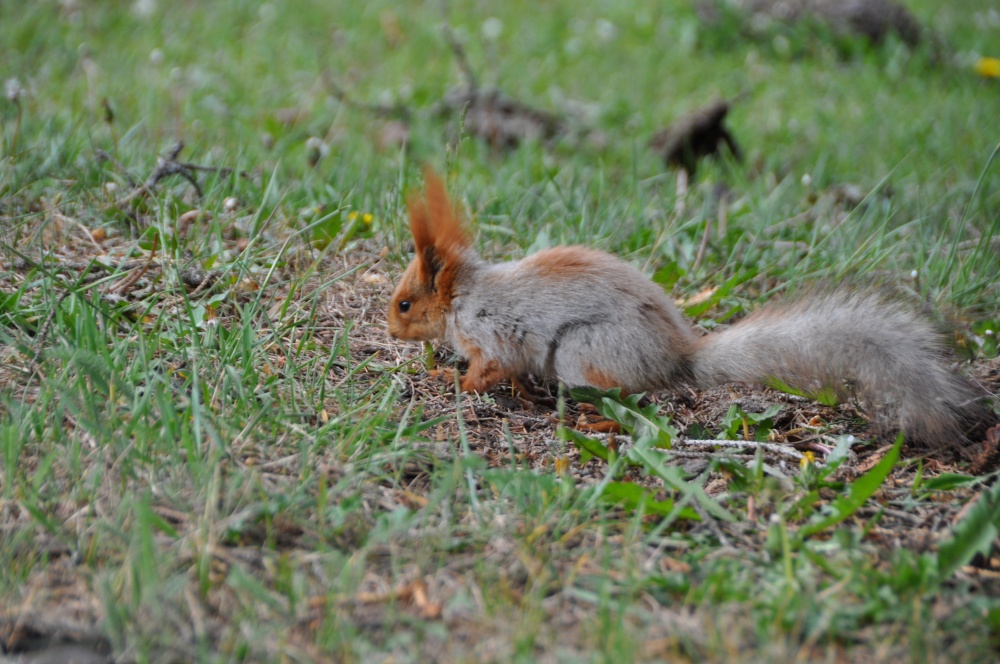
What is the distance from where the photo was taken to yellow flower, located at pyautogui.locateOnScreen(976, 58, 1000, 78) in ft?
23.8

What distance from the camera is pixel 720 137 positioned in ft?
18.6

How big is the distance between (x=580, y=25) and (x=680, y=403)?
5903 mm

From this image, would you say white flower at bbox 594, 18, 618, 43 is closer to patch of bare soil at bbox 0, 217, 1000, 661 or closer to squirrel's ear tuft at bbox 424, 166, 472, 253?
squirrel's ear tuft at bbox 424, 166, 472, 253

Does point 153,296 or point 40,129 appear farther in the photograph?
point 40,129

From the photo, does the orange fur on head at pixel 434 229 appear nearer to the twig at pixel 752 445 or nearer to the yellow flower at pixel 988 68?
the twig at pixel 752 445

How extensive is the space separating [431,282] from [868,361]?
148 cm

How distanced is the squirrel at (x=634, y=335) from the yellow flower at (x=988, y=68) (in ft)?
18.8

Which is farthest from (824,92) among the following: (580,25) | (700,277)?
(700,277)

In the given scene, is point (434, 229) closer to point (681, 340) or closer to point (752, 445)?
point (681, 340)

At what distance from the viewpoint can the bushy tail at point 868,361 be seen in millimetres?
2449

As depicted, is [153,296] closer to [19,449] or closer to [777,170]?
[19,449]

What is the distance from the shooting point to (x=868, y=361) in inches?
98.7

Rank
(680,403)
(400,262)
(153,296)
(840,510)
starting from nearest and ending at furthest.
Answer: (840,510), (153,296), (680,403), (400,262)

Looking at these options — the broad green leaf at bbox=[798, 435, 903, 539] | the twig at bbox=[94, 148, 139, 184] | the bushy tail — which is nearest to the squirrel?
the bushy tail
